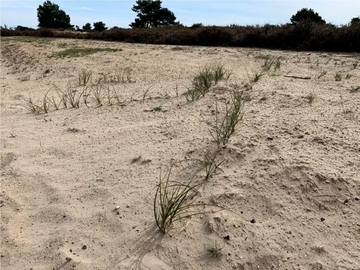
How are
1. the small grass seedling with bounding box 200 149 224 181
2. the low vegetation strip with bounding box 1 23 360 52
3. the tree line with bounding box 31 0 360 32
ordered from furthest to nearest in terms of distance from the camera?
the tree line with bounding box 31 0 360 32 → the low vegetation strip with bounding box 1 23 360 52 → the small grass seedling with bounding box 200 149 224 181

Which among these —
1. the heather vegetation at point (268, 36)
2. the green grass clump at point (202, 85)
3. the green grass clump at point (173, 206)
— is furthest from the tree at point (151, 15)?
the green grass clump at point (173, 206)

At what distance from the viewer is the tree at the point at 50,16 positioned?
28.6 m

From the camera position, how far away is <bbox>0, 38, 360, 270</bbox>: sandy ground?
222 centimetres

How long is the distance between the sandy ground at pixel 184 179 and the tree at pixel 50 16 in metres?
26.7

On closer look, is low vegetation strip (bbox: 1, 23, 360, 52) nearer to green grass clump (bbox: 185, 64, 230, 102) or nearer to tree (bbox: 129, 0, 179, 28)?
green grass clump (bbox: 185, 64, 230, 102)

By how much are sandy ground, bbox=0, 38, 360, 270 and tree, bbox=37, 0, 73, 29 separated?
87.7 ft

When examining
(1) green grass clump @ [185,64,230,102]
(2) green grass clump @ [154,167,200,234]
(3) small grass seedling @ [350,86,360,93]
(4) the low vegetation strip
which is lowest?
(2) green grass clump @ [154,167,200,234]

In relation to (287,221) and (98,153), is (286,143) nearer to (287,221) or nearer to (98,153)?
(287,221)

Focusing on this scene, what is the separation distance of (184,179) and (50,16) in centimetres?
2937

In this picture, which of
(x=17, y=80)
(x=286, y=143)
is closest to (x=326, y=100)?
(x=286, y=143)

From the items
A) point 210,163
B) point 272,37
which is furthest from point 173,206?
point 272,37

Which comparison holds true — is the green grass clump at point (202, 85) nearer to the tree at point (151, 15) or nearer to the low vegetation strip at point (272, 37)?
the low vegetation strip at point (272, 37)

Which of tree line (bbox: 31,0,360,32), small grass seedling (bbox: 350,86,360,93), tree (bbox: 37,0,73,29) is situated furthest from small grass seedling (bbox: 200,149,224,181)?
tree (bbox: 37,0,73,29)

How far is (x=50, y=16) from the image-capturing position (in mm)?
28844
